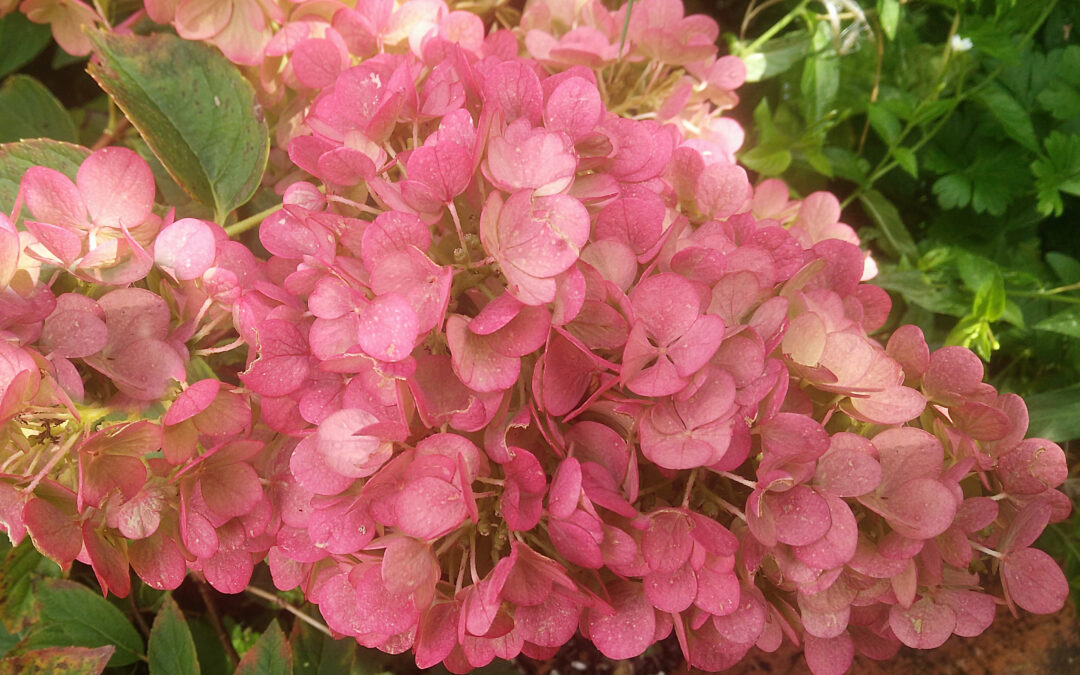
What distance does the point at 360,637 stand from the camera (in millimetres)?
497

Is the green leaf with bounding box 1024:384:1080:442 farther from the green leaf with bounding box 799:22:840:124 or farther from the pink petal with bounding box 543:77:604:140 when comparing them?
the pink petal with bounding box 543:77:604:140

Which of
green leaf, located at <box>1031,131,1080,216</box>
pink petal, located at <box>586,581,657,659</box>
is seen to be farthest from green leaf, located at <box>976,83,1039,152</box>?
pink petal, located at <box>586,581,657,659</box>

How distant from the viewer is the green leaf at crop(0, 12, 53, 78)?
998 millimetres

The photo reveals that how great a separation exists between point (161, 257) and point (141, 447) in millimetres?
134

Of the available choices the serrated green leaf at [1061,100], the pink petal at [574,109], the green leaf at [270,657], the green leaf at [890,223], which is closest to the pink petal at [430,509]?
the pink petal at [574,109]

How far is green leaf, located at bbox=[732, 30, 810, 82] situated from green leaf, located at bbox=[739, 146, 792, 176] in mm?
121

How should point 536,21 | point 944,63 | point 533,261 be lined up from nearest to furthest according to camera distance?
1. point 533,261
2. point 536,21
3. point 944,63

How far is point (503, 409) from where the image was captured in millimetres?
469

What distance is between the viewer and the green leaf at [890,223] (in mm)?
938

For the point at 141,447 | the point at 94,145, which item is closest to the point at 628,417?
the point at 141,447

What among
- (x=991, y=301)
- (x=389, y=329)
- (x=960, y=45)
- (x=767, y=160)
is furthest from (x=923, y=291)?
(x=389, y=329)

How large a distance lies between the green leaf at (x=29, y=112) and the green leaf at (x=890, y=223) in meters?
0.98

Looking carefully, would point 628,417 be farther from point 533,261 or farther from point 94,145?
point 94,145

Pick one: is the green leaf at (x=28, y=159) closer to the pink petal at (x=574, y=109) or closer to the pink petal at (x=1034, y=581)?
the pink petal at (x=574, y=109)
